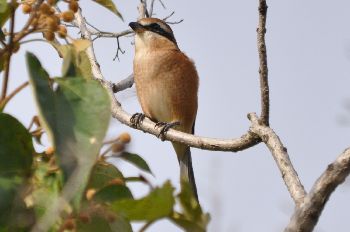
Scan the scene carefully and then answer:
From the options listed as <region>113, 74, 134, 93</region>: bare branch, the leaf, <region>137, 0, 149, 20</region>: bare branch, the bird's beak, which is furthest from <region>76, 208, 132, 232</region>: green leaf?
the bird's beak

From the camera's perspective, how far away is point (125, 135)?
134 cm

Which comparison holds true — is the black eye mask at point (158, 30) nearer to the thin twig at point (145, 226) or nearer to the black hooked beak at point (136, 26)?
the black hooked beak at point (136, 26)

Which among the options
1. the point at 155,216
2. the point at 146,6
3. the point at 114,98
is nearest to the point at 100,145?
the point at 155,216

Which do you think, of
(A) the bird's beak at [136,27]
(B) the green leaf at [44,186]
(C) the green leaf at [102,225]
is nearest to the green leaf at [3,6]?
(B) the green leaf at [44,186]

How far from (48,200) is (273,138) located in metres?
1.58

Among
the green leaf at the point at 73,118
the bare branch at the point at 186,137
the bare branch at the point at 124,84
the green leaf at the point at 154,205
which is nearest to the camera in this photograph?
the green leaf at the point at 73,118

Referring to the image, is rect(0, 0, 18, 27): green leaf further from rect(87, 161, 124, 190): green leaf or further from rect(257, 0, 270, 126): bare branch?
rect(257, 0, 270, 126): bare branch

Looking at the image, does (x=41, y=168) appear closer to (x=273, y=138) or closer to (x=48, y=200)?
(x=48, y=200)

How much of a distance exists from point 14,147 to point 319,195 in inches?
33.7

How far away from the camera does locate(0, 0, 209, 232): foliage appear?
107cm

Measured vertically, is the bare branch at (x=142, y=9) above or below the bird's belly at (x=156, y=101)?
above

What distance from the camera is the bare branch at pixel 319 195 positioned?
5.34 ft

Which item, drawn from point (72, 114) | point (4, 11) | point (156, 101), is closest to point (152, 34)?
point (156, 101)

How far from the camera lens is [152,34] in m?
6.45
